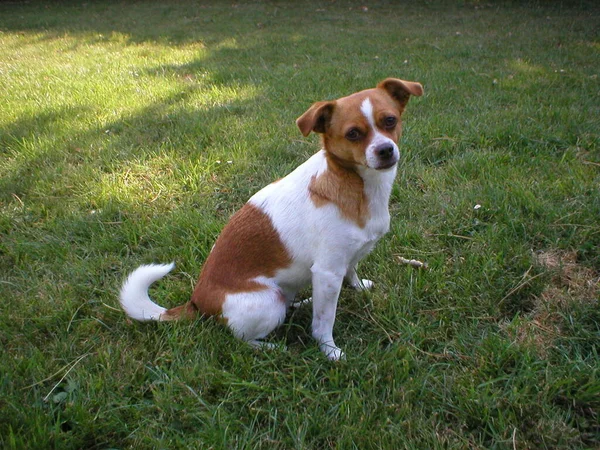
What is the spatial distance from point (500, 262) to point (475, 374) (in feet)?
2.69

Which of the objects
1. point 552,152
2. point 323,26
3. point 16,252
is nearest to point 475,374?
point 552,152

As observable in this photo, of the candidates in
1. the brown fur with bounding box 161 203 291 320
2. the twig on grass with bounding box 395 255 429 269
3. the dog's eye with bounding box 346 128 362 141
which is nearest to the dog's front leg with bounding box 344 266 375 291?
the twig on grass with bounding box 395 255 429 269

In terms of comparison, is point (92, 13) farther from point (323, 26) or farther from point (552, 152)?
point (552, 152)

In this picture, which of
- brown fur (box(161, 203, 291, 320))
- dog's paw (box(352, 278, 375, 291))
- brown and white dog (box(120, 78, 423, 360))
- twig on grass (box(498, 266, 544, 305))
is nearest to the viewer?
brown and white dog (box(120, 78, 423, 360))

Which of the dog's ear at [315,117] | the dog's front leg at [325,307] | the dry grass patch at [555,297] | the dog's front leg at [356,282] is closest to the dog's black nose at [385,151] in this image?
the dog's ear at [315,117]

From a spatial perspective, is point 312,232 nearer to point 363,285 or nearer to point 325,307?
point 325,307

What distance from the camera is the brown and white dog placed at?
2.00 meters

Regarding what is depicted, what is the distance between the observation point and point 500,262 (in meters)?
2.50

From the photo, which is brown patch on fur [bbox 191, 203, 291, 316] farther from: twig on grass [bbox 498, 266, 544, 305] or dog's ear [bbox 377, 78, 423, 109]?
twig on grass [bbox 498, 266, 544, 305]

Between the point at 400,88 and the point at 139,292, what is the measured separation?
160 cm

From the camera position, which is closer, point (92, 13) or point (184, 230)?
point (184, 230)

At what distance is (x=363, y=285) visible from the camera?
2508 millimetres

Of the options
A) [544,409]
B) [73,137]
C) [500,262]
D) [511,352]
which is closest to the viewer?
[544,409]

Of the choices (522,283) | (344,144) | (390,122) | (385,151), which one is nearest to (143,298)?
(344,144)
